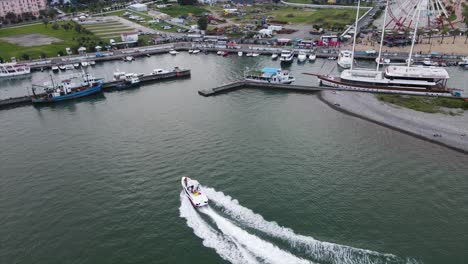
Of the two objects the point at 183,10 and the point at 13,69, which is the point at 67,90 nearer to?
the point at 13,69

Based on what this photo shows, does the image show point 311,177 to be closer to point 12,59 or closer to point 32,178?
point 32,178

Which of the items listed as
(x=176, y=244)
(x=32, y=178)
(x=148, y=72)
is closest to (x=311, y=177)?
(x=176, y=244)

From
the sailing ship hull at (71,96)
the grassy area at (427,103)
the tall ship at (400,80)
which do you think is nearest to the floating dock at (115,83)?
the sailing ship hull at (71,96)

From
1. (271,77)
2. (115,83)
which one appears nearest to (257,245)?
(271,77)

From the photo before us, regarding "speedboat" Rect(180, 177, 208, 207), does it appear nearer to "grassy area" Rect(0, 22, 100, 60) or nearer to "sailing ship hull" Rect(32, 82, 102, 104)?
"sailing ship hull" Rect(32, 82, 102, 104)

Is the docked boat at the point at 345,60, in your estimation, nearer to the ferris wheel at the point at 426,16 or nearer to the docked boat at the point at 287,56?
the docked boat at the point at 287,56

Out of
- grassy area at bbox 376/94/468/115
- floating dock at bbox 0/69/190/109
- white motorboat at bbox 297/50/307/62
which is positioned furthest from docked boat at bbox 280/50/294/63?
grassy area at bbox 376/94/468/115

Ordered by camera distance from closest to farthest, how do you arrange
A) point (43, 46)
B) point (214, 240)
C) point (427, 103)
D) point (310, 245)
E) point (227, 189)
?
point (310, 245), point (214, 240), point (227, 189), point (427, 103), point (43, 46)
